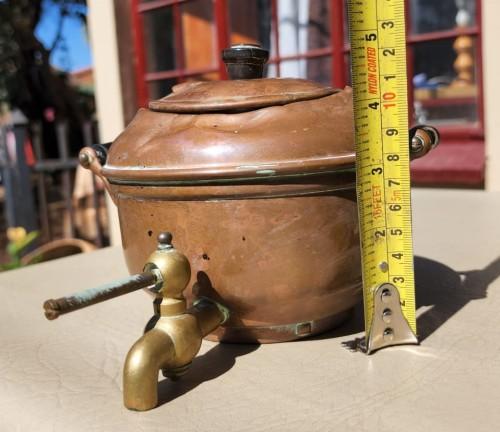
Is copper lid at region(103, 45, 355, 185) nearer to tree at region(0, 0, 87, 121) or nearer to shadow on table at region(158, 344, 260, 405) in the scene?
shadow on table at region(158, 344, 260, 405)

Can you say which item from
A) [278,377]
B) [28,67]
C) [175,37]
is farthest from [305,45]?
[28,67]

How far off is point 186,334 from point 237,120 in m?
0.43

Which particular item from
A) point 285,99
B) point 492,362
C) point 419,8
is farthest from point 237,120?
point 419,8

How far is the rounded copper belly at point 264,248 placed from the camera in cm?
130

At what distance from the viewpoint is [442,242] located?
2.33m

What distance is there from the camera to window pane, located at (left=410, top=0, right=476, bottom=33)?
4.96m

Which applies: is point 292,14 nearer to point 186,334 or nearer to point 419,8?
point 419,8

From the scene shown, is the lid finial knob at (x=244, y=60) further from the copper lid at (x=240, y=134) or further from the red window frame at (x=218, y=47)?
the red window frame at (x=218, y=47)

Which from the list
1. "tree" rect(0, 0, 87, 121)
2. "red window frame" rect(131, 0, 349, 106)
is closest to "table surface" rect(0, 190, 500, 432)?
"red window frame" rect(131, 0, 349, 106)

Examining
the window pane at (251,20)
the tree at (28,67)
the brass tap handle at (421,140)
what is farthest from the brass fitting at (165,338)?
the tree at (28,67)

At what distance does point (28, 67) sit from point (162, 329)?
9.78 meters

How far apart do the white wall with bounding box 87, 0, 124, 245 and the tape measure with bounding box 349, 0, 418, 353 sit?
10.9 ft

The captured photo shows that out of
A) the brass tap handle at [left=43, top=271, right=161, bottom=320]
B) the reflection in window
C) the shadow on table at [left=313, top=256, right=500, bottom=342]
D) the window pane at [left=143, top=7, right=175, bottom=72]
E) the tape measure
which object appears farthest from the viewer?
the window pane at [left=143, top=7, right=175, bottom=72]

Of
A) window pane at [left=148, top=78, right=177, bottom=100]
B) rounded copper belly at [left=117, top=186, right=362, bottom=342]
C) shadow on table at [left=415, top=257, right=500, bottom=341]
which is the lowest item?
shadow on table at [left=415, top=257, right=500, bottom=341]
